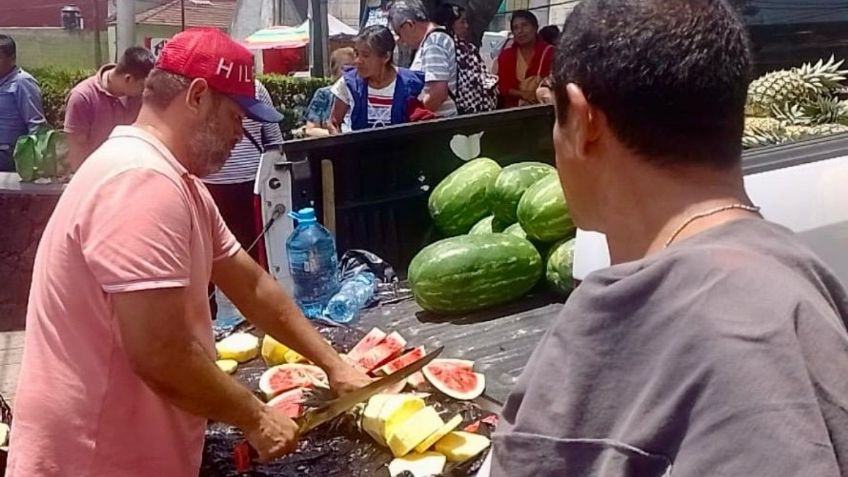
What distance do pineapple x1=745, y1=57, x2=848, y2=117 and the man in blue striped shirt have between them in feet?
11.6

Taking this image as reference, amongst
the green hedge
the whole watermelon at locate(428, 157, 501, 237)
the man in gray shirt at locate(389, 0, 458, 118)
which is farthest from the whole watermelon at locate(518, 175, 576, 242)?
the green hedge

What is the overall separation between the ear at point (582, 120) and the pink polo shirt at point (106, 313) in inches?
56.8

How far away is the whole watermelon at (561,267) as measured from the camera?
188 inches

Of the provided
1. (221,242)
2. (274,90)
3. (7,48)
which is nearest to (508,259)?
(221,242)

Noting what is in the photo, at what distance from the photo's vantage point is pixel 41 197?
831 cm

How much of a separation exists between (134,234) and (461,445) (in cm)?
145

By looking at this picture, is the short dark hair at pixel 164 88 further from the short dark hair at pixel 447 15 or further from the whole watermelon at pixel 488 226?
the short dark hair at pixel 447 15

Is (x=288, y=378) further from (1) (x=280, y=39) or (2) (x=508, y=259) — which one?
(1) (x=280, y=39)

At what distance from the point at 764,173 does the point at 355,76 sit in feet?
14.9

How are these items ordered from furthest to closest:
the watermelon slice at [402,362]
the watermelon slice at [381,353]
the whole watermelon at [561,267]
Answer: the whole watermelon at [561,267] → the watermelon slice at [381,353] → the watermelon slice at [402,362]

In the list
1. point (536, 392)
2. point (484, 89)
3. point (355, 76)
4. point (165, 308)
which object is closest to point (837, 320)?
point (536, 392)

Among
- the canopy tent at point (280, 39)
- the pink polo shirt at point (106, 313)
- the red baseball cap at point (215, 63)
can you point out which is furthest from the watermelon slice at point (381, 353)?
the canopy tent at point (280, 39)

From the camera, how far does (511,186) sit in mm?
5211

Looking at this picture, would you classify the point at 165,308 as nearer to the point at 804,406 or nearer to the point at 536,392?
the point at 536,392
